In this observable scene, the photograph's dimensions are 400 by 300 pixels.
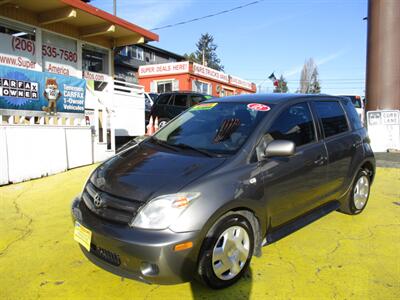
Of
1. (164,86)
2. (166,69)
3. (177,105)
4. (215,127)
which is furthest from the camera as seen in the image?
(164,86)

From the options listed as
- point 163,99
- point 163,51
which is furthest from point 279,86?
point 163,99

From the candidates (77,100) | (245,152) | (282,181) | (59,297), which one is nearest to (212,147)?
(245,152)

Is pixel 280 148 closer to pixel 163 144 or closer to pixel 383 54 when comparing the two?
pixel 163 144

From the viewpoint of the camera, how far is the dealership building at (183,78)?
72.1 feet

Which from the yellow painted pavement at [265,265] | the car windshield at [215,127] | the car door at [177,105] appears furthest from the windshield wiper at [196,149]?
the car door at [177,105]

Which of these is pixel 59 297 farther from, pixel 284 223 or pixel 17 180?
pixel 17 180

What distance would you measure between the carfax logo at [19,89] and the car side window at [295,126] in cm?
563

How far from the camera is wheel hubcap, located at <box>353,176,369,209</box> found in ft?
16.0

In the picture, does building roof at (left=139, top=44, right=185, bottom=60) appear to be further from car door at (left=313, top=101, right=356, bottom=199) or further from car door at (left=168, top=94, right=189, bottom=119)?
car door at (left=313, top=101, right=356, bottom=199)

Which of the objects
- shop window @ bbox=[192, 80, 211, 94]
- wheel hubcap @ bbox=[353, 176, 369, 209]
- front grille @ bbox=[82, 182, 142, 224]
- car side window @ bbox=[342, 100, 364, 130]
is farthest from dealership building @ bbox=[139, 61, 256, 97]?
front grille @ bbox=[82, 182, 142, 224]

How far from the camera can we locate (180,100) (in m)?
12.9

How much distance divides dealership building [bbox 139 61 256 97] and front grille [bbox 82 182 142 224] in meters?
19.2

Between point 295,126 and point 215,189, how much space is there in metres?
1.51

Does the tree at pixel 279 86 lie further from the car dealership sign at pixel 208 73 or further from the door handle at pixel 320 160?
the door handle at pixel 320 160
